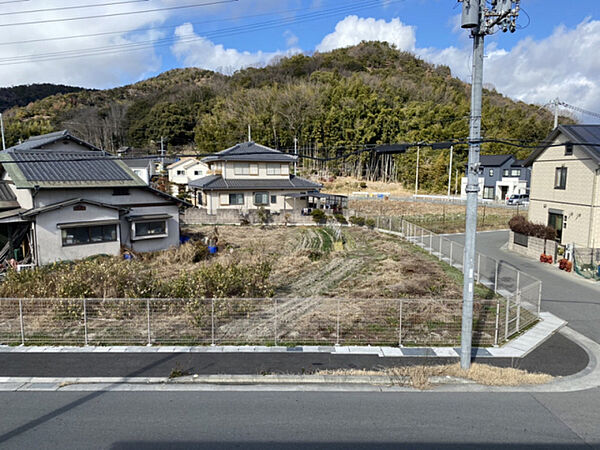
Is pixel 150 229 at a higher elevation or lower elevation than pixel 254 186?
lower

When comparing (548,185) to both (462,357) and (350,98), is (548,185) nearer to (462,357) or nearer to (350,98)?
(462,357)

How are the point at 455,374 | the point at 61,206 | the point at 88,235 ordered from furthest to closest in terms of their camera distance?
the point at 88,235 < the point at 61,206 < the point at 455,374

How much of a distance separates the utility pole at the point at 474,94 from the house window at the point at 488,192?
150 feet

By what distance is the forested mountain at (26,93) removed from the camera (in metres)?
91.8

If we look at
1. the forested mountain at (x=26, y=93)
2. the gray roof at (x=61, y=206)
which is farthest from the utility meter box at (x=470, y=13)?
the forested mountain at (x=26, y=93)

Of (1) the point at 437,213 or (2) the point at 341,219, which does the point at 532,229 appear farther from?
(1) the point at 437,213

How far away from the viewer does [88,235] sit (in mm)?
15688

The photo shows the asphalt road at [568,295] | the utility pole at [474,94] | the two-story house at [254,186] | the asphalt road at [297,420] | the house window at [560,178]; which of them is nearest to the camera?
the asphalt road at [297,420]

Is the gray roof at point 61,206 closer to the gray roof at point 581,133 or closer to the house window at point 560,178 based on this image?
the gray roof at point 581,133

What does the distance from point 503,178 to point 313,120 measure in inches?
998

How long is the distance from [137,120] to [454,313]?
7615 cm

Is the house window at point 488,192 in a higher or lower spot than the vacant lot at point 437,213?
higher

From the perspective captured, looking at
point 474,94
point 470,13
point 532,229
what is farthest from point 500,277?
point 470,13

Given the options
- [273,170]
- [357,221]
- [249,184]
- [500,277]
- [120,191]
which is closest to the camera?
[500,277]
